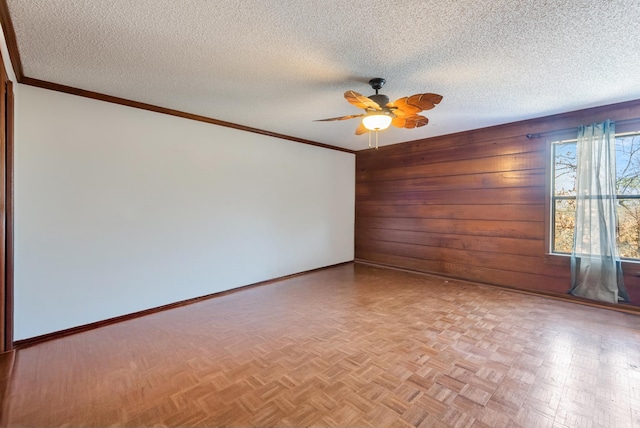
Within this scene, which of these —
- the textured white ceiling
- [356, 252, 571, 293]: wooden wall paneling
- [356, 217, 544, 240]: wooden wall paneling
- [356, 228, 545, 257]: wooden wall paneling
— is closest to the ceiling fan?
→ the textured white ceiling

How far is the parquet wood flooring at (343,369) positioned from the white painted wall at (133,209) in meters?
0.37

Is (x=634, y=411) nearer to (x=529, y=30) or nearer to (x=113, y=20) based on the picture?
(x=529, y=30)

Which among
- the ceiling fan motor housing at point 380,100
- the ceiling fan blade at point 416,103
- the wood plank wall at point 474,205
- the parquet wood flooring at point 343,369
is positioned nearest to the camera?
the parquet wood flooring at point 343,369

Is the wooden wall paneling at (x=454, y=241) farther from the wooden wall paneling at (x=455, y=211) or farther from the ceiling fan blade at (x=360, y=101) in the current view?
the ceiling fan blade at (x=360, y=101)

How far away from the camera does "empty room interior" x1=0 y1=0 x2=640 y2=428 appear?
1.78m

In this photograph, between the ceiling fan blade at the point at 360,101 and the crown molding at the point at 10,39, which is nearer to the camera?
the crown molding at the point at 10,39

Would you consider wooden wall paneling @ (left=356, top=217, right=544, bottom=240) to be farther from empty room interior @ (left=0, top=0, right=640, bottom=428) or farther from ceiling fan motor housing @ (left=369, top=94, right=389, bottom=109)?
ceiling fan motor housing @ (left=369, top=94, right=389, bottom=109)

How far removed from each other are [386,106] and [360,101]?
293 mm

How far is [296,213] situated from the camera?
4.99 m

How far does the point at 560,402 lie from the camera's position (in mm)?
1765

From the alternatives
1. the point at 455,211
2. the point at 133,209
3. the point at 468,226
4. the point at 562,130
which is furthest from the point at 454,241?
the point at 133,209

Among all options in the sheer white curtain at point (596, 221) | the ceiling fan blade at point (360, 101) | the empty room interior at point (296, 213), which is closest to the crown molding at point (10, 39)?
the empty room interior at point (296, 213)

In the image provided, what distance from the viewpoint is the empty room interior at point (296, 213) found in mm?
1775

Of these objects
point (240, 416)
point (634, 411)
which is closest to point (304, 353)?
point (240, 416)
